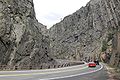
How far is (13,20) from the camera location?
217 ft

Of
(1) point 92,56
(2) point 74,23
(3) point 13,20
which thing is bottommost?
(1) point 92,56

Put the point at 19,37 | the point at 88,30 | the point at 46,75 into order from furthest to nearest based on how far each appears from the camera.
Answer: the point at 88,30
the point at 19,37
the point at 46,75

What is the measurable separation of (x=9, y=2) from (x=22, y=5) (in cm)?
658

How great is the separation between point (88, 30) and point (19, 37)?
107 meters

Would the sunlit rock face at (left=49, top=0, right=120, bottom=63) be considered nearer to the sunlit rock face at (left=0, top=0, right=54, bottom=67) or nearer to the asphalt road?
the sunlit rock face at (left=0, top=0, right=54, bottom=67)

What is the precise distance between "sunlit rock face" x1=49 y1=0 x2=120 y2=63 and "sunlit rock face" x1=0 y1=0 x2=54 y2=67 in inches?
2322

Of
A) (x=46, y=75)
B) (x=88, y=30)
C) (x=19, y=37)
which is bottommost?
(x=46, y=75)

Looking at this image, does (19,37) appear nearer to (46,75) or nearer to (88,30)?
(46,75)

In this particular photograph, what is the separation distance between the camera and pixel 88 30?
167m

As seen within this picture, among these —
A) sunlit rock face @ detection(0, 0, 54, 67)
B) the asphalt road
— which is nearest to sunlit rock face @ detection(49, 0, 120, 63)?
sunlit rock face @ detection(0, 0, 54, 67)

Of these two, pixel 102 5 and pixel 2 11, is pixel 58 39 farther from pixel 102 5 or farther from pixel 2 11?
pixel 2 11

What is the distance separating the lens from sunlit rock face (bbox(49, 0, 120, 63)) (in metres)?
138

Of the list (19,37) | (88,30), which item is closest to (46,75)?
(19,37)

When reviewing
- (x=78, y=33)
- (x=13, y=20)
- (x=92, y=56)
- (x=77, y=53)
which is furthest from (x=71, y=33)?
(x=13, y=20)
